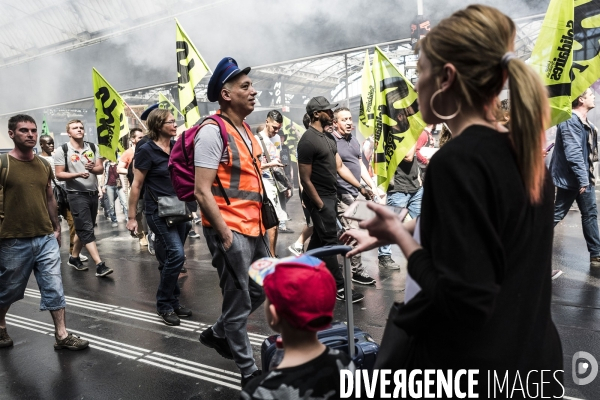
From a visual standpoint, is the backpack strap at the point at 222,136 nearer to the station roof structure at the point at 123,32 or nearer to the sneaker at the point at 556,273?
the sneaker at the point at 556,273

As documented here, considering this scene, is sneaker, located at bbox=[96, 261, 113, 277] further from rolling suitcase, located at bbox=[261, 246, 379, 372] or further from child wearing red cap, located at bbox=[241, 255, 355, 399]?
child wearing red cap, located at bbox=[241, 255, 355, 399]

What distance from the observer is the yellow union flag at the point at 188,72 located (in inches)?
233

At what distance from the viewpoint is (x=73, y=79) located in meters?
20.8

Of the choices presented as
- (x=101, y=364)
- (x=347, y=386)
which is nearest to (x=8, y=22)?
(x=101, y=364)

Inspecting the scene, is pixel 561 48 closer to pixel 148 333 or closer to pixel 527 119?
pixel 527 119

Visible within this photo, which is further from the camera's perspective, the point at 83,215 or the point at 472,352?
the point at 83,215

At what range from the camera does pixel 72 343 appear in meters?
3.79

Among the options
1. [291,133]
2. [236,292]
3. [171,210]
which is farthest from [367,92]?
[291,133]

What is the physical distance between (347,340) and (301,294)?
780 millimetres

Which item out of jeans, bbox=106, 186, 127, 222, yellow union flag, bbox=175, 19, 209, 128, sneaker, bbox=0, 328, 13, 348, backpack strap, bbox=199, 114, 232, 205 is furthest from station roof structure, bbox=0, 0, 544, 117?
backpack strap, bbox=199, 114, 232, 205

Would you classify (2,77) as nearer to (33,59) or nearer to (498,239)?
(33,59)

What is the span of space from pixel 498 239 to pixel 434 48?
46 cm

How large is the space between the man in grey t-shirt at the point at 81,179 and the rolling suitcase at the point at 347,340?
14.4 ft

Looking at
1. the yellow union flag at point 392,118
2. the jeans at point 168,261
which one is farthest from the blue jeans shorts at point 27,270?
the yellow union flag at point 392,118
